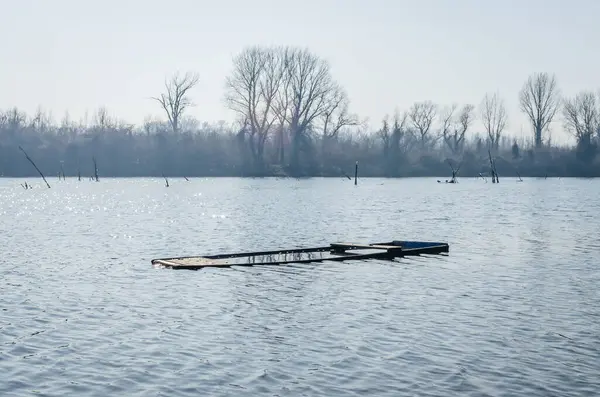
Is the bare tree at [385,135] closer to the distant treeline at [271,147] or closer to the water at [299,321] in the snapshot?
the distant treeline at [271,147]

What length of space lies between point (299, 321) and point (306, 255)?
1271cm

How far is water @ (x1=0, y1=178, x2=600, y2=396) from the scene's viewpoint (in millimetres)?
13438

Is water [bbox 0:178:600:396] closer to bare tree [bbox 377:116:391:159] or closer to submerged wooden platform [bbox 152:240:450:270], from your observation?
submerged wooden platform [bbox 152:240:450:270]

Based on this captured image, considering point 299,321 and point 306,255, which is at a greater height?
point 306,255

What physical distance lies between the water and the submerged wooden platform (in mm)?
728

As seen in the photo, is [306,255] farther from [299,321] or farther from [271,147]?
[271,147]

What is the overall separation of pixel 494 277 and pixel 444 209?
3690 centimetres

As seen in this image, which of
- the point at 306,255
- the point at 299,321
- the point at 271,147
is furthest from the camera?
the point at 271,147

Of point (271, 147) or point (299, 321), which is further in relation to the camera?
point (271, 147)

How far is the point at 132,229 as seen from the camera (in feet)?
147

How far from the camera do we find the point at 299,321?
18312 mm

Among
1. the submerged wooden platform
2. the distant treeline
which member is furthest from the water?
the distant treeline

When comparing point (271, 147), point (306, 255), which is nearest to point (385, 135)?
point (271, 147)

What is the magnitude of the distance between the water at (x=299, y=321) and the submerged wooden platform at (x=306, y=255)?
2.39 ft
